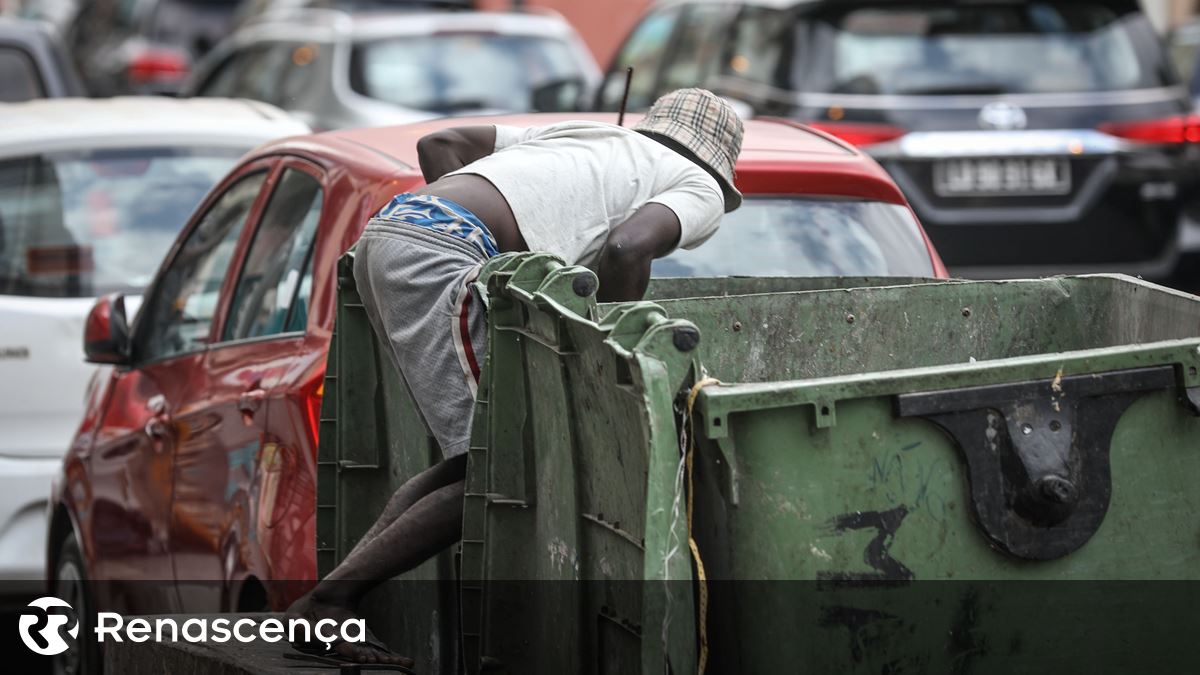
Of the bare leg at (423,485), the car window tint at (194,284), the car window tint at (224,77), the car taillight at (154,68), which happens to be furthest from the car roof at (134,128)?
the car taillight at (154,68)

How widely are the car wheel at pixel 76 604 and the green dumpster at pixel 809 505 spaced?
8.26ft

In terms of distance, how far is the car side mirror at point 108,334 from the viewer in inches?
245

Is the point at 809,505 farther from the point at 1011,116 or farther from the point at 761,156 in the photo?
the point at 1011,116

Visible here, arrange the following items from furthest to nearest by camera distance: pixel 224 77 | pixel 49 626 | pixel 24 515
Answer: pixel 224 77 < pixel 24 515 < pixel 49 626

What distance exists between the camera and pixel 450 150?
15.8ft

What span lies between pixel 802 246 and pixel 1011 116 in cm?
463

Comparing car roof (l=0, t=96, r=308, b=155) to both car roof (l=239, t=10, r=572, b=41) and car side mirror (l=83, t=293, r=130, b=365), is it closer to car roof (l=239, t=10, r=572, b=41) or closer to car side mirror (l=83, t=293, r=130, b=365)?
car side mirror (l=83, t=293, r=130, b=365)

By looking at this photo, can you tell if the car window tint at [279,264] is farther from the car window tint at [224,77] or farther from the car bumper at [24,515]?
the car window tint at [224,77]

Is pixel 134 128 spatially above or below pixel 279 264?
above

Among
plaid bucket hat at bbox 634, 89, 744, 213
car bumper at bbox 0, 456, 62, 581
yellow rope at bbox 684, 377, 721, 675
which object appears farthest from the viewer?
car bumper at bbox 0, 456, 62, 581

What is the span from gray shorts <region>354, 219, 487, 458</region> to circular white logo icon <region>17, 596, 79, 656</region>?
7.31 ft

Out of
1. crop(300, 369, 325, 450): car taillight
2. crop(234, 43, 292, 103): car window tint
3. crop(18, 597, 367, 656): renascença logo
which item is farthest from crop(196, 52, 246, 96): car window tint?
crop(18, 597, 367, 656): renascença logo

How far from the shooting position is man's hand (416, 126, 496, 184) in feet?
15.7

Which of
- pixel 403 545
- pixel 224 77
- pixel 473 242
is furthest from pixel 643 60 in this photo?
pixel 403 545
